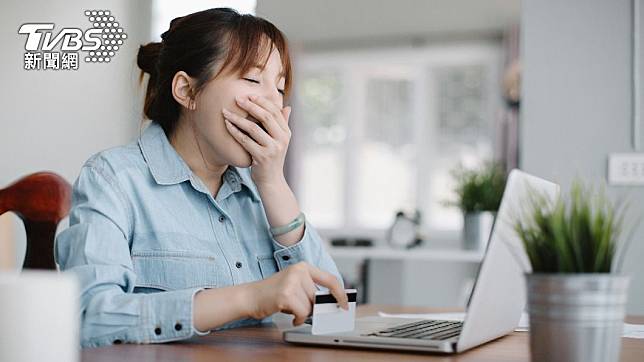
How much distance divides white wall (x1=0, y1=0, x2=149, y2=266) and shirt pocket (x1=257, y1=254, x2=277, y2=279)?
65 centimetres

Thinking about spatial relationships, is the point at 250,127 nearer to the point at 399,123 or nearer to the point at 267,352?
the point at 267,352

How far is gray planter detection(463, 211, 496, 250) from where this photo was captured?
14.3 ft

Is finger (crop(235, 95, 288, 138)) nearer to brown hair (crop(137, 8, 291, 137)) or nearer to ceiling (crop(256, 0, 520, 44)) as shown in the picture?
brown hair (crop(137, 8, 291, 137))

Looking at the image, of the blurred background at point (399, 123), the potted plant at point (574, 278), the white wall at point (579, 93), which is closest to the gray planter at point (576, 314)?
the potted plant at point (574, 278)

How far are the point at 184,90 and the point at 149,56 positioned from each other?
147mm

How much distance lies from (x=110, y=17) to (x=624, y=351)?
6.04 ft

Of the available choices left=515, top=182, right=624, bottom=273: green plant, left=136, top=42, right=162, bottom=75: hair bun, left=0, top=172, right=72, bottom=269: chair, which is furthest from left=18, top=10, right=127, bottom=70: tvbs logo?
left=515, top=182, right=624, bottom=273: green plant

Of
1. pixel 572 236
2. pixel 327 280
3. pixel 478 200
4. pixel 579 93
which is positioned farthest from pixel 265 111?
pixel 478 200

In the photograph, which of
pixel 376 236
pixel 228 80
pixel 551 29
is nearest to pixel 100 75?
pixel 228 80

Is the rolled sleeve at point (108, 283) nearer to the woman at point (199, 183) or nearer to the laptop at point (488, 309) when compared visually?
the woman at point (199, 183)

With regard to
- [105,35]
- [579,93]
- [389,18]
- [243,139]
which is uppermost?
[389,18]

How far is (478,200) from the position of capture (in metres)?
4.32

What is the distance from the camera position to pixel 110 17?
2432 mm

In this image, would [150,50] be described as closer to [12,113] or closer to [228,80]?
[228,80]
